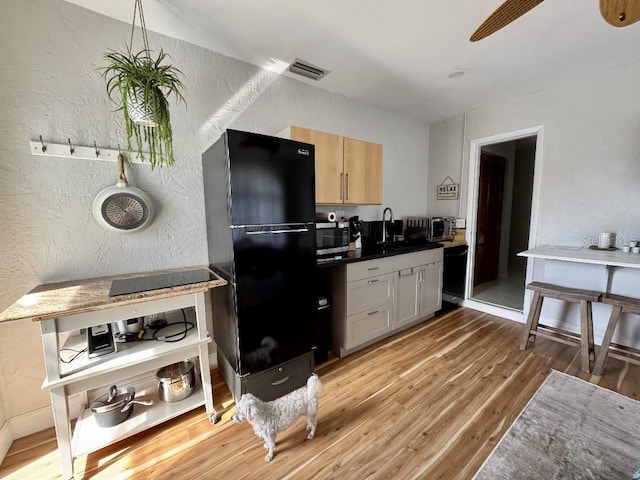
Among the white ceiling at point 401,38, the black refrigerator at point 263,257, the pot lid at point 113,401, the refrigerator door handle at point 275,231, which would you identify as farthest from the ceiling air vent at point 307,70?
the pot lid at point 113,401

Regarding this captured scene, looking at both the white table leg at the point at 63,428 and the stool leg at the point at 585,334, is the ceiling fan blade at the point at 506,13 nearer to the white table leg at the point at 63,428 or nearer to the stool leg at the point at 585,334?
the stool leg at the point at 585,334

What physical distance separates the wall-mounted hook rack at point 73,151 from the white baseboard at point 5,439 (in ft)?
5.24

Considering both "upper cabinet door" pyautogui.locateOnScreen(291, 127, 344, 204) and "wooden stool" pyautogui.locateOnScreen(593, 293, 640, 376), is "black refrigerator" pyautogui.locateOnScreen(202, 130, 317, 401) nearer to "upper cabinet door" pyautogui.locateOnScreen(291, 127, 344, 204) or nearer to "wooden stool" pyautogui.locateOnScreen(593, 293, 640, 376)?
"upper cabinet door" pyautogui.locateOnScreen(291, 127, 344, 204)

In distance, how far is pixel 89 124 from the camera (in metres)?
1.67

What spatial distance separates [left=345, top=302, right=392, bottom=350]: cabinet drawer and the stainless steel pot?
123cm

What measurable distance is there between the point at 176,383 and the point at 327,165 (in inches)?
79.6

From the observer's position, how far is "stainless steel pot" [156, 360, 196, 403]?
1673mm

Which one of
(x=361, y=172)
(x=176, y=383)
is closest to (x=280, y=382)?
(x=176, y=383)

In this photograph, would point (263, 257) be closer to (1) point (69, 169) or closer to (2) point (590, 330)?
(1) point (69, 169)

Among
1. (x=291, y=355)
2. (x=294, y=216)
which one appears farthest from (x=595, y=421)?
(x=294, y=216)

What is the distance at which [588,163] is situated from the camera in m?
2.51

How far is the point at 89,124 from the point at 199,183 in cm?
72

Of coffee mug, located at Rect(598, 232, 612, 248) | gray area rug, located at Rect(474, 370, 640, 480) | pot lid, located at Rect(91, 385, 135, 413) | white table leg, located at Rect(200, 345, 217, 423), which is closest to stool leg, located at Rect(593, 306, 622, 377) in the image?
gray area rug, located at Rect(474, 370, 640, 480)

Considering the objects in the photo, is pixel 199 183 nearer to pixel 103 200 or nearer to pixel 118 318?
pixel 103 200
